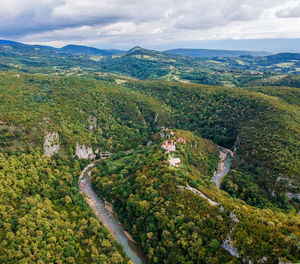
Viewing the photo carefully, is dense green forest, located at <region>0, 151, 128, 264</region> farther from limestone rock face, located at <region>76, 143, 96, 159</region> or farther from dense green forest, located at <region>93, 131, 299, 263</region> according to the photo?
limestone rock face, located at <region>76, 143, 96, 159</region>

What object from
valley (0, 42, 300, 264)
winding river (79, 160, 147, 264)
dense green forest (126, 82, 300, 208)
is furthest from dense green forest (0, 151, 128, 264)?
dense green forest (126, 82, 300, 208)

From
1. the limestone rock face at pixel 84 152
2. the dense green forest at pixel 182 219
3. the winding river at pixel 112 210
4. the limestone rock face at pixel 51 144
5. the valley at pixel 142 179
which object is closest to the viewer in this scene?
the dense green forest at pixel 182 219

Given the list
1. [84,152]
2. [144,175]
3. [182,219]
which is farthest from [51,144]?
[182,219]

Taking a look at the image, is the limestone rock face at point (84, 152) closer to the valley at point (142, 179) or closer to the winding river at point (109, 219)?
the valley at point (142, 179)

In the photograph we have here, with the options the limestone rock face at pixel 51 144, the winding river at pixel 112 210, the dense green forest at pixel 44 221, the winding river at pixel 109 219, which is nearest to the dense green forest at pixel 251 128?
the winding river at pixel 112 210

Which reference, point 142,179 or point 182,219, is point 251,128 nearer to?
point 142,179
